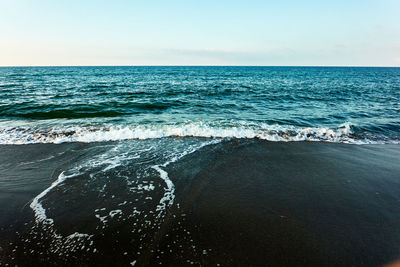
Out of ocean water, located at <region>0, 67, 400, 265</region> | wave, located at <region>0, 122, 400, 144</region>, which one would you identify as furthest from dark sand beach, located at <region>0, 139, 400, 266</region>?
wave, located at <region>0, 122, 400, 144</region>

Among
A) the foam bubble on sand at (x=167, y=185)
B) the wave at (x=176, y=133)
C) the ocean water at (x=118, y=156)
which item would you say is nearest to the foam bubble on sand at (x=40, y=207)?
the ocean water at (x=118, y=156)

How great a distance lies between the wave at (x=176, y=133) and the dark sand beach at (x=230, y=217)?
1922 millimetres

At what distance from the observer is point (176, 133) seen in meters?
8.36

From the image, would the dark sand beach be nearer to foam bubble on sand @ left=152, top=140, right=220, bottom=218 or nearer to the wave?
foam bubble on sand @ left=152, top=140, right=220, bottom=218

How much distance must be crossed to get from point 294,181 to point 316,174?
0.82 meters

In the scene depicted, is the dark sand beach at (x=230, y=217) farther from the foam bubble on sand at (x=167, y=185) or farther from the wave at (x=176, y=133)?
the wave at (x=176, y=133)

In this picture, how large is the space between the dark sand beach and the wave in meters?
1.92

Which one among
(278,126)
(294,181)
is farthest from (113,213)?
A: (278,126)

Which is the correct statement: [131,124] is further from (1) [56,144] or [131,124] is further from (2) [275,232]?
(2) [275,232]

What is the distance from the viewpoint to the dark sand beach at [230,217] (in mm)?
2793

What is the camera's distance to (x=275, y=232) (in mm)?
3223

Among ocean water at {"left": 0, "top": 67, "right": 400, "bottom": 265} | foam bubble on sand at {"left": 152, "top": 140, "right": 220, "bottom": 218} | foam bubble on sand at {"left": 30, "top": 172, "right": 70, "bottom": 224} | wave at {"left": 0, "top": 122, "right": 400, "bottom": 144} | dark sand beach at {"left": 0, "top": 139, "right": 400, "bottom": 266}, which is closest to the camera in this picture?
dark sand beach at {"left": 0, "top": 139, "right": 400, "bottom": 266}

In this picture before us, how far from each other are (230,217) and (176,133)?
17.4ft

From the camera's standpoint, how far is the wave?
25.2 feet
